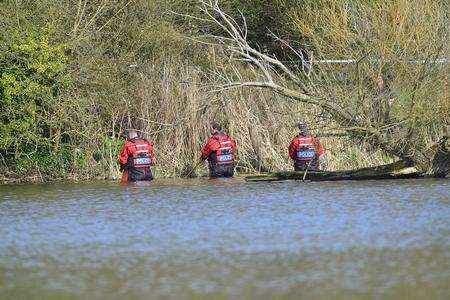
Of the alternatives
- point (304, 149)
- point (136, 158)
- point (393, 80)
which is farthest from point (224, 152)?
point (393, 80)

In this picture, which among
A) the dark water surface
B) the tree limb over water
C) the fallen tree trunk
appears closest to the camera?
the dark water surface

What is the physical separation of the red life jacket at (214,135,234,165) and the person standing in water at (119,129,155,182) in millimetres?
1480

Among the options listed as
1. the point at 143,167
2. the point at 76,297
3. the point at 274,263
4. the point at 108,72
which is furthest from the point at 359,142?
the point at 76,297

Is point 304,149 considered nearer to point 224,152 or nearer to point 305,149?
point 305,149

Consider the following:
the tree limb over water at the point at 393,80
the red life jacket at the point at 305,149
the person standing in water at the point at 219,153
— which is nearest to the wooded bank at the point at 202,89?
the tree limb over water at the point at 393,80

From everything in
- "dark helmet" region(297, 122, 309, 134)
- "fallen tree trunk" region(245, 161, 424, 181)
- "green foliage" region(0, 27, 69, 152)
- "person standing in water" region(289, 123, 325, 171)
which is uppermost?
"green foliage" region(0, 27, 69, 152)

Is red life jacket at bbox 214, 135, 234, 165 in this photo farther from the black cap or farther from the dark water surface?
the dark water surface

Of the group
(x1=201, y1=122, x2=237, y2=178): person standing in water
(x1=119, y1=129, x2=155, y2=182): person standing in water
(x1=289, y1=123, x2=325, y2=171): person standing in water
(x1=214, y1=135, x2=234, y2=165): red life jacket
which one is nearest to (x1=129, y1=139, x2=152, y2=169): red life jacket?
(x1=119, y1=129, x2=155, y2=182): person standing in water

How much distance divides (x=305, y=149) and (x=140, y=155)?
11.6ft

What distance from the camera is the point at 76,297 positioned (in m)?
10.6

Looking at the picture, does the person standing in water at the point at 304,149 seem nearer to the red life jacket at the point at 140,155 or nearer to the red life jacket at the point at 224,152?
the red life jacket at the point at 224,152

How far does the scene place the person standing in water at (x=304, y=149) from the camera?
84.7 feet

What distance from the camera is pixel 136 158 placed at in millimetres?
25766

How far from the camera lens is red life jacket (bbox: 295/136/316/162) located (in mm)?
25797
